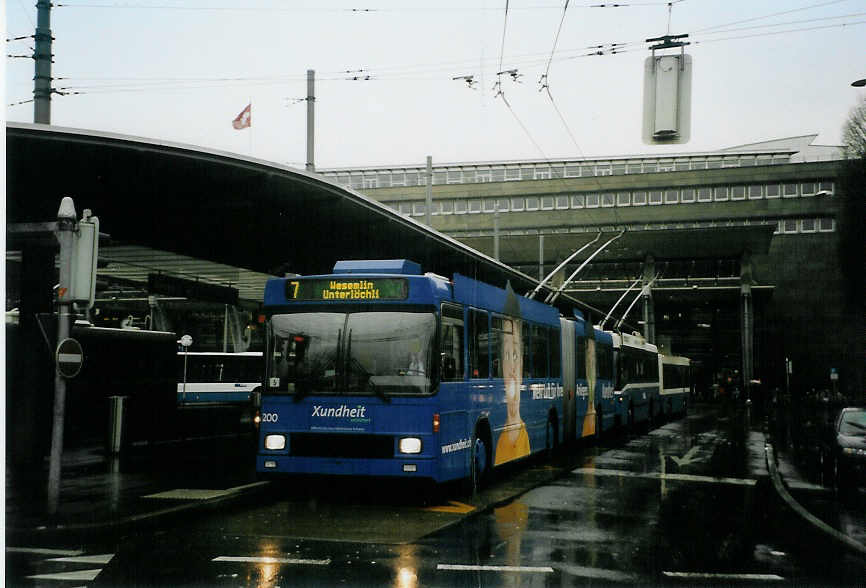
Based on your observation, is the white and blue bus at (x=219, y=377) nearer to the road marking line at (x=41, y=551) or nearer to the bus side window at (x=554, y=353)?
the bus side window at (x=554, y=353)

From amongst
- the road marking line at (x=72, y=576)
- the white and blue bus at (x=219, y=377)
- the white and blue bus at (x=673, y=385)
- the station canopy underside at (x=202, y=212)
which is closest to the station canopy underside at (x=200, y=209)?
the station canopy underside at (x=202, y=212)

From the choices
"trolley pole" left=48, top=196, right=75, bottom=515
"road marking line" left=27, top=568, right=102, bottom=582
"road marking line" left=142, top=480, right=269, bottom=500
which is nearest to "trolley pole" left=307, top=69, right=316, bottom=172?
"road marking line" left=142, top=480, right=269, bottom=500

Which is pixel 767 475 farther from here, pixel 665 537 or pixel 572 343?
pixel 665 537

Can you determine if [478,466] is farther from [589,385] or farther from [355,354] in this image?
[589,385]

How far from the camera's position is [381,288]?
12.3m

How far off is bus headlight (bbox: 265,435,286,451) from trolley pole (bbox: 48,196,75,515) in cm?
245

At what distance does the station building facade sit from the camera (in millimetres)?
54688

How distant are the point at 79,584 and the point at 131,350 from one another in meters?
12.9

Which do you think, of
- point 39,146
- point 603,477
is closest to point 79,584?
point 39,146

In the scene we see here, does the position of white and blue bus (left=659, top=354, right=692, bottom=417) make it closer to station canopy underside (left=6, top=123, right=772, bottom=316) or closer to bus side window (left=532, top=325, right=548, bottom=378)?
station canopy underside (left=6, top=123, right=772, bottom=316)

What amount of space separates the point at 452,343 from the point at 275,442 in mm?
2593

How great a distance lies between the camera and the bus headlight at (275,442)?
12.2m

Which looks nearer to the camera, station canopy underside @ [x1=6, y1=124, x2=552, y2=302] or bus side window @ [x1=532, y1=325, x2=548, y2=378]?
station canopy underside @ [x1=6, y1=124, x2=552, y2=302]

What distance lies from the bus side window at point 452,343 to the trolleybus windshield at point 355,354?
10.8 inches
